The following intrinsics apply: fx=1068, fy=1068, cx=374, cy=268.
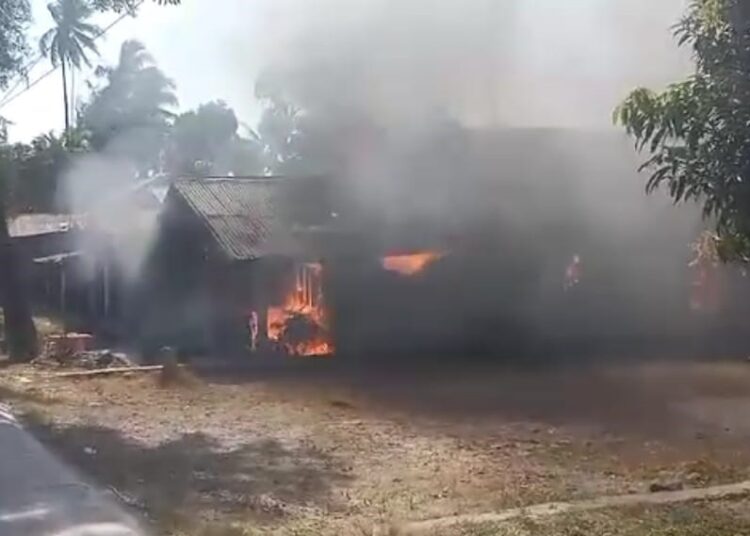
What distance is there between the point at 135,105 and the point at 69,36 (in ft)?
59.9

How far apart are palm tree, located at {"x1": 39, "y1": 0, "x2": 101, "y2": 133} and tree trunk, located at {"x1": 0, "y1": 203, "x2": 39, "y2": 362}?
3374 millimetres

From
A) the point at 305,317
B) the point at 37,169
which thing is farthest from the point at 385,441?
the point at 37,169

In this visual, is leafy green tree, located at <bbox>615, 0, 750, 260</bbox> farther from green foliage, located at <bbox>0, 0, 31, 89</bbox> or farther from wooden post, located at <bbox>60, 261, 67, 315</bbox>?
wooden post, located at <bbox>60, 261, 67, 315</bbox>

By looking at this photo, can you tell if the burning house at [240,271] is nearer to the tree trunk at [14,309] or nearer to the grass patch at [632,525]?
the tree trunk at [14,309]

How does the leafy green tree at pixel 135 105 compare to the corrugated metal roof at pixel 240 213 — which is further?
the leafy green tree at pixel 135 105

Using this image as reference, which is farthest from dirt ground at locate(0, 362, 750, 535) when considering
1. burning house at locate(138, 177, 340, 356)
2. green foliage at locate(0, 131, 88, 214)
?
green foliage at locate(0, 131, 88, 214)

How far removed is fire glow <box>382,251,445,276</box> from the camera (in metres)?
19.0

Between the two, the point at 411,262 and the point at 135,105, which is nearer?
the point at 411,262

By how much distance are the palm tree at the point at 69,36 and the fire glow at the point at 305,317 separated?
19.0ft

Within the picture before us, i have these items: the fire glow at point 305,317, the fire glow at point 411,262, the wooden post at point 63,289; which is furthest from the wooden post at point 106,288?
the fire glow at point 411,262

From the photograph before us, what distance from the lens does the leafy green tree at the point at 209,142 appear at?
41.5 metres

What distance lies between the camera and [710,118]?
165 inches

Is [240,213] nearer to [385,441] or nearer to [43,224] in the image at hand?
[385,441]

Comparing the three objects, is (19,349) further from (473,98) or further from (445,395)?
(473,98)
